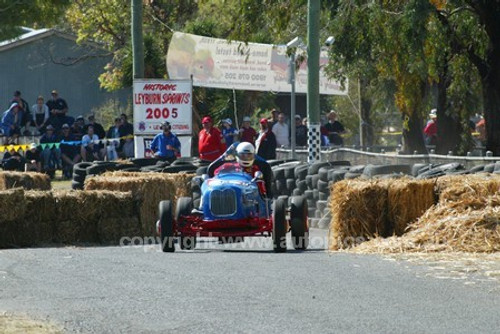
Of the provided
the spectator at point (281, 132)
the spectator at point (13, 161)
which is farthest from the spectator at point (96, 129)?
the spectator at point (281, 132)

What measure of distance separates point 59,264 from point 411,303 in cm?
432

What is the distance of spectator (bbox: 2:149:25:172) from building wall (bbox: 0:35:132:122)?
18389 mm

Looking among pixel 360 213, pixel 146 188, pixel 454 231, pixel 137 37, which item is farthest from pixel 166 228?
pixel 137 37

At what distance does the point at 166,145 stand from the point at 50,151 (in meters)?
8.62

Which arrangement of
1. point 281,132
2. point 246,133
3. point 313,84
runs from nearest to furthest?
point 313,84 < point 246,133 < point 281,132

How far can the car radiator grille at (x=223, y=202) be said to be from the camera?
51.4ft

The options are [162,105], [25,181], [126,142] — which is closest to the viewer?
[25,181]

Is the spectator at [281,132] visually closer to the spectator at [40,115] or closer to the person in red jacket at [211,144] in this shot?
the person in red jacket at [211,144]

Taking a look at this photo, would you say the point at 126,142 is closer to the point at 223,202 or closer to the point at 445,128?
the point at 445,128

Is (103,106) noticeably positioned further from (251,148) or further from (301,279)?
(301,279)

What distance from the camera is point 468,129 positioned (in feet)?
99.5

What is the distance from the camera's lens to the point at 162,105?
90.4 feet

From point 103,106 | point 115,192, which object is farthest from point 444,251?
point 103,106

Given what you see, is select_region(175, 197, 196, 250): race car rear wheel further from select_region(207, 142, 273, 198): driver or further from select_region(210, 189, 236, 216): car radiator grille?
select_region(207, 142, 273, 198): driver
